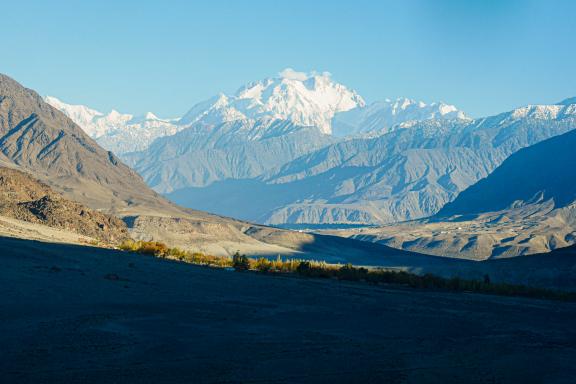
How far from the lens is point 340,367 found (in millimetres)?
15320

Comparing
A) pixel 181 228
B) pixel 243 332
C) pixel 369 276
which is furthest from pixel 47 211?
pixel 181 228

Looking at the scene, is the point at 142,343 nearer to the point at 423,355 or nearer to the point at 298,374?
the point at 298,374

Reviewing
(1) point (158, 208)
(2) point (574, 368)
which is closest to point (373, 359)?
(2) point (574, 368)

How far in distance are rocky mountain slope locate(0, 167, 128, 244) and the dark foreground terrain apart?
30.2 metres

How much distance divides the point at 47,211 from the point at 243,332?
44.8 meters

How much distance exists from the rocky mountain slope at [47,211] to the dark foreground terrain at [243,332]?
30207mm

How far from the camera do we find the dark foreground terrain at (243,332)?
14.5m

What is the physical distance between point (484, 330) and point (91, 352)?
34.1 feet

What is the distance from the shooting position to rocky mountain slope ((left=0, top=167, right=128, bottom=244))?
58000 millimetres

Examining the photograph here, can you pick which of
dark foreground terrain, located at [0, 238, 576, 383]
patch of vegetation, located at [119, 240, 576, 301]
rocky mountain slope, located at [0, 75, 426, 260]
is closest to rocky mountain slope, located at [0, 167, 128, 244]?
patch of vegetation, located at [119, 240, 576, 301]

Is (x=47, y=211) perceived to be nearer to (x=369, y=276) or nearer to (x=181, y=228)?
(x=369, y=276)

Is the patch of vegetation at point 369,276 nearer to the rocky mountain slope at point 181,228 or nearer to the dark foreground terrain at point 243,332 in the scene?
the dark foreground terrain at point 243,332

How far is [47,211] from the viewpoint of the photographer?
197 feet

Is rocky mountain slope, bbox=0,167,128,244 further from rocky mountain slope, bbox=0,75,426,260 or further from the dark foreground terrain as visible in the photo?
rocky mountain slope, bbox=0,75,426,260
